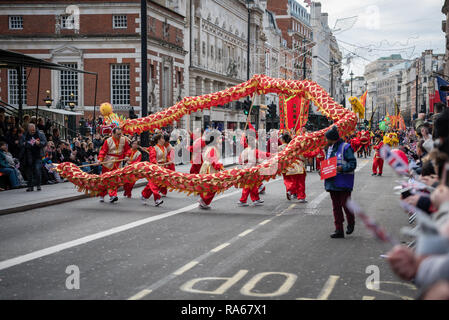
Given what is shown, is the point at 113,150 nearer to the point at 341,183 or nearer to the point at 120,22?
the point at 341,183

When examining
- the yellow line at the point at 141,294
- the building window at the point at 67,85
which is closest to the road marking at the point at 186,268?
the yellow line at the point at 141,294

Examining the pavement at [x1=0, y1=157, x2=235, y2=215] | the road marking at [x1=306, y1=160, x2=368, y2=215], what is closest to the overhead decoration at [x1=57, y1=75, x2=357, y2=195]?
the pavement at [x1=0, y1=157, x2=235, y2=215]

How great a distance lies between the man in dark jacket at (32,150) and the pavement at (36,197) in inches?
16.2

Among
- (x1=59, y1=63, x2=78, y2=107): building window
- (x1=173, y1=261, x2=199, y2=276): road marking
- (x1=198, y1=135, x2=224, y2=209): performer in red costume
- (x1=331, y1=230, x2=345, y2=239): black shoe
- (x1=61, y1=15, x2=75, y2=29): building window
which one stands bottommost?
(x1=173, y1=261, x2=199, y2=276): road marking

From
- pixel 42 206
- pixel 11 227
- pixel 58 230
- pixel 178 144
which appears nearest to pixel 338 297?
pixel 58 230

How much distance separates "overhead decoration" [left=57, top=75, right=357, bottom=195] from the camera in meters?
12.2

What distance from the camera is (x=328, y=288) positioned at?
6344 mm

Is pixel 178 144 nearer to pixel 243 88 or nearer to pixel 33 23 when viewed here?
pixel 33 23

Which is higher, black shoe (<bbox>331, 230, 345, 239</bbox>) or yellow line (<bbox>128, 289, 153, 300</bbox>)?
black shoe (<bbox>331, 230, 345, 239</bbox>)

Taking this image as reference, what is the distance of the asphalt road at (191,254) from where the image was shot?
6301 mm

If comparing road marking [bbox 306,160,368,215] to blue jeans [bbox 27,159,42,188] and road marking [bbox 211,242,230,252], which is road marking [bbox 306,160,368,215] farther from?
blue jeans [bbox 27,159,42,188]

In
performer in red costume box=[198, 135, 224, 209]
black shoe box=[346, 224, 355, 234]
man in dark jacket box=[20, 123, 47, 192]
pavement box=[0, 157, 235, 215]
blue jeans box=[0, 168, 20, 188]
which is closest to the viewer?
black shoe box=[346, 224, 355, 234]

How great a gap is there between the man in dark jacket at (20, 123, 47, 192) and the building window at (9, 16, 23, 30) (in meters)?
27.4

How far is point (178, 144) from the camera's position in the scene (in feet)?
106
